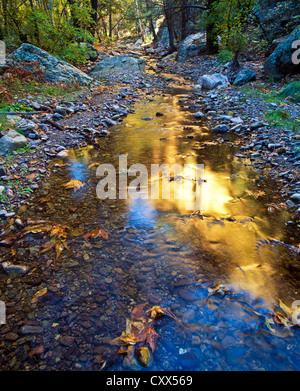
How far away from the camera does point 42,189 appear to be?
3.76 m

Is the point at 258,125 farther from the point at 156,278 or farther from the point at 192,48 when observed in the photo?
the point at 192,48

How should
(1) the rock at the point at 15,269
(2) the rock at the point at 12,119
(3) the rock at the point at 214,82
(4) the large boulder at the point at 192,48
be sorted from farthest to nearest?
(4) the large boulder at the point at 192,48, (3) the rock at the point at 214,82, (2) the rock at the point at 12,119, (1) the rock at the point at 15,269

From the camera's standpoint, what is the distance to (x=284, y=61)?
778cm

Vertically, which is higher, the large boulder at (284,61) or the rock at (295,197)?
the large boulder at (284,61)

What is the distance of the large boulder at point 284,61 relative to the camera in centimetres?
756

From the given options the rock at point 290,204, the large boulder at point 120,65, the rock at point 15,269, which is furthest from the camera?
the large boulder at point 120,65

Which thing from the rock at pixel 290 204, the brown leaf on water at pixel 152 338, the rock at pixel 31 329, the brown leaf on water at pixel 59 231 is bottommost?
the brown leaf on water at pixel 152 338

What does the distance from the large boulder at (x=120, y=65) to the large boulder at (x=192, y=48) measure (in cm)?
476

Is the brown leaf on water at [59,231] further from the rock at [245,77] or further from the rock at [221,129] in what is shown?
the rock at [245,77]

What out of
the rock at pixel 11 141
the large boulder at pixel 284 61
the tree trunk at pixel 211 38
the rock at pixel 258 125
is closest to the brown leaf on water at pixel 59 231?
the rock at pixel 11 141

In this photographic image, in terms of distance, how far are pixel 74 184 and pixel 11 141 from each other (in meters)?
1.79

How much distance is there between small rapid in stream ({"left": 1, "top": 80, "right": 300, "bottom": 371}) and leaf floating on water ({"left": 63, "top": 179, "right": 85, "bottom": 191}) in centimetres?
11

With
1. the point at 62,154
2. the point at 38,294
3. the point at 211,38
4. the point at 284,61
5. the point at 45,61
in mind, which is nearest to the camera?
the point at 38,294

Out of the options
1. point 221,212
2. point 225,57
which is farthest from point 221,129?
point 225,57
